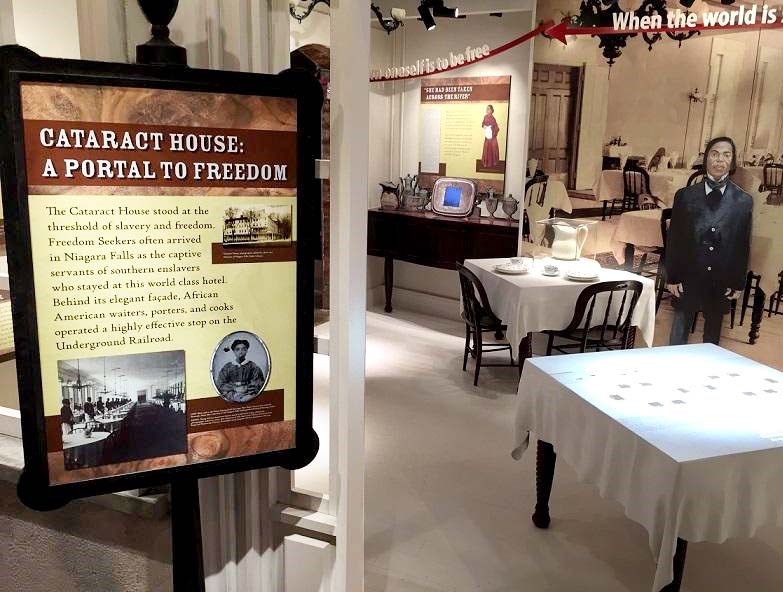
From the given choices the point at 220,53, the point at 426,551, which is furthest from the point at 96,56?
the point at 426,551

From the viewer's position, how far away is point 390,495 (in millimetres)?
3465

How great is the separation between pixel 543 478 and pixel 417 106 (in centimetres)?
477

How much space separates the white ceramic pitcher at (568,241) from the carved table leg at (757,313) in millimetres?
1250

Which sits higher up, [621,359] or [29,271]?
[29,271]

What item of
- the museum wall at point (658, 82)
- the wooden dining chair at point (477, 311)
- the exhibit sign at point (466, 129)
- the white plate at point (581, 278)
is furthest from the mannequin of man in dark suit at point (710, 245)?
the exhibit sign at point (466, 129)

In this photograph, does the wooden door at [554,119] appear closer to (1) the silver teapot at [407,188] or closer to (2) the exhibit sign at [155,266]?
(1) the silver teapot at [407,188]

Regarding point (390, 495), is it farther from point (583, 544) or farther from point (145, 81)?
point (145, 81)

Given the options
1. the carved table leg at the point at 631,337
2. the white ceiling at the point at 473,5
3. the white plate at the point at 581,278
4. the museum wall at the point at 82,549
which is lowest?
the carved table leg at the point at 631,337

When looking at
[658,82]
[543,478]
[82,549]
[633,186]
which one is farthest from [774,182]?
[82,549]

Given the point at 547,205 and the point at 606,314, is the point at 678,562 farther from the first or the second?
the point at 547,205

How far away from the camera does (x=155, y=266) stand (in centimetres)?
128

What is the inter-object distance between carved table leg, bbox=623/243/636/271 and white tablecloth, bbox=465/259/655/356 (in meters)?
0.38

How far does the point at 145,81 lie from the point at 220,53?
1.06ft

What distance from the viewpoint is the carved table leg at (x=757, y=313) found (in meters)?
4.62
